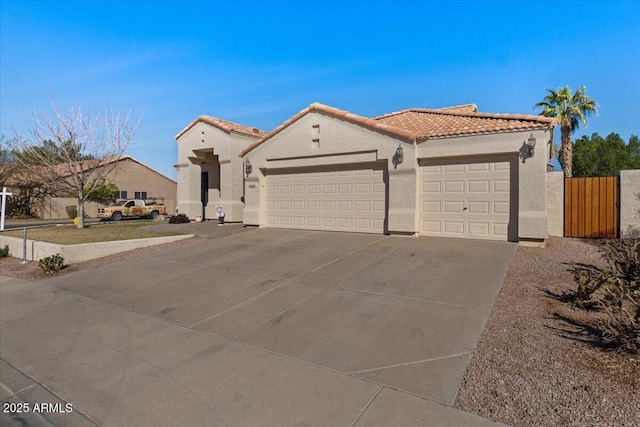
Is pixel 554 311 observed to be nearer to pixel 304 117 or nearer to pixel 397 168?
pixel 397 168

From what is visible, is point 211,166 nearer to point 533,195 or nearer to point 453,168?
point 453,168

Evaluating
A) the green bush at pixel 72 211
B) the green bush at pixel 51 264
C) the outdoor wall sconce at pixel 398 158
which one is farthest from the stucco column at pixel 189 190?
the green bush at pixel 72 211

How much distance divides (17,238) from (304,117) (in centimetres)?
1172

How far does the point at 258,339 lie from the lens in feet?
15.8

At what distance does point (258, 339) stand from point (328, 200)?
830 cm

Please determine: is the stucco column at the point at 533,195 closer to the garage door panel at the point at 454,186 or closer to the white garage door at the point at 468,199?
the white garage door at the point at 468,199

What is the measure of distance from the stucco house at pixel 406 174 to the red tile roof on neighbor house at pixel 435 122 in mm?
31

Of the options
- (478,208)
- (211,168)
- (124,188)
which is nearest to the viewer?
(478,208)

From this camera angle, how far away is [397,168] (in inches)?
436

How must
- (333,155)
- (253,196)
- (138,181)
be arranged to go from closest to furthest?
(333,155)
(253,196)
(138,181)

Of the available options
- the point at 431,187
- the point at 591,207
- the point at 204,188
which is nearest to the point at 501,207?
the point at 431,187

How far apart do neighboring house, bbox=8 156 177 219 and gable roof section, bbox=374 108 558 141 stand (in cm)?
1897

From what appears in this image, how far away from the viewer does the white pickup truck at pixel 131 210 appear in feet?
81.8

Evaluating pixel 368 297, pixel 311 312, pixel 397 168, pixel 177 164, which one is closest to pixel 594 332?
pixel 368 297
